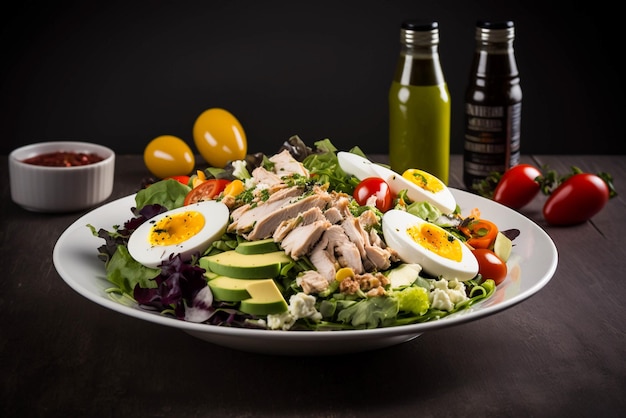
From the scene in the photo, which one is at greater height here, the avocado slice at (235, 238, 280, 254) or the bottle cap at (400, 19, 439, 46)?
the bottle cap at (400, 19, 439, 46)

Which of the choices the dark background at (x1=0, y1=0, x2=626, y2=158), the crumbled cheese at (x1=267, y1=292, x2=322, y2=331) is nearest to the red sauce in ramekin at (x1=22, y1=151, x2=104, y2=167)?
the dark background at (x1=0, y1=0, x2=626, y2=158)

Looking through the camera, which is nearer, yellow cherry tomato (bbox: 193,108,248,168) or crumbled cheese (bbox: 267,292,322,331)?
crumbled cheese (bbox: 267,292,322,331)

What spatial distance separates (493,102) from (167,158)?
1.71 m

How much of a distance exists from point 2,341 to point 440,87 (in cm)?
226

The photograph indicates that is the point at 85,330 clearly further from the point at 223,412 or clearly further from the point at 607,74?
the point at 607,74

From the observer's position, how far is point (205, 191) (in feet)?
11.2

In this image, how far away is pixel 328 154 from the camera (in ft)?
12.5

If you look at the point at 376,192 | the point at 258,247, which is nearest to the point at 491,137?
the point at 376,192

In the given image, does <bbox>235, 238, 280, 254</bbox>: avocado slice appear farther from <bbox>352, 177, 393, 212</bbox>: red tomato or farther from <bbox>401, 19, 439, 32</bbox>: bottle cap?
<bbox>401, 19, 439, 32</bbox>: bottle cap

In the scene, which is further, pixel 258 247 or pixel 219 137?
pixel 219 137

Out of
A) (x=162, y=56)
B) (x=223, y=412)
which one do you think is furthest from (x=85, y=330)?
(x=162, y=56)

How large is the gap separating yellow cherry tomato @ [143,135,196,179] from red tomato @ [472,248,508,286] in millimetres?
2148

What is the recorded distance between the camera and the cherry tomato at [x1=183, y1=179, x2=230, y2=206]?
336cm

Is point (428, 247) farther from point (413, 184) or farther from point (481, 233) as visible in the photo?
point (413, 184)
